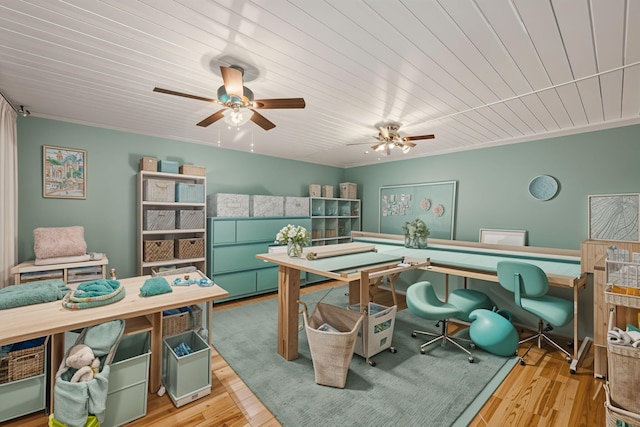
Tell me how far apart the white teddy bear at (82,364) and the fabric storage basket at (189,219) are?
2356 millimetres

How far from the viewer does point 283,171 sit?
539 cm

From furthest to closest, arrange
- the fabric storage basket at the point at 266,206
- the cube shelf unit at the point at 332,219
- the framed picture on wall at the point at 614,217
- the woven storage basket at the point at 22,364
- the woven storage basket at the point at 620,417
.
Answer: the cube shelf unit at the point at 332,219 < the fabric storage basket at the point at 266,206 < the framed picture on wall at the point at 614,217 < the woven storage basket at the point at 22,364 < the woven storage basket at the point at 620,417

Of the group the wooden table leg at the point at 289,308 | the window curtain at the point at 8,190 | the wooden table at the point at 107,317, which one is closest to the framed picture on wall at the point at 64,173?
the window curtain at the point at 8,190

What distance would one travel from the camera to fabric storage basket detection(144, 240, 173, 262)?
360 centimetres

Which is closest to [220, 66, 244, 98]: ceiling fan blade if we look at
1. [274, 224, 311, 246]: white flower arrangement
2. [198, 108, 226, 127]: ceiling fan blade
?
[198, 108, 226, 127]: ceiling fan blade

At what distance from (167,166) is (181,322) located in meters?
2.13

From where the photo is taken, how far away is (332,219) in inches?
231

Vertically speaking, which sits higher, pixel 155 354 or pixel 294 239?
pixel 294 239

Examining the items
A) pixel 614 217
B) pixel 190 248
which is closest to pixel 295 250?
pixel 190 248

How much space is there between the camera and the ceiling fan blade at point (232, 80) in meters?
1.78

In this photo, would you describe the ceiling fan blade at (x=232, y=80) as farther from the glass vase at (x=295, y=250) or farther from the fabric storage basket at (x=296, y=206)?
the fabric storage basket at (x=296, y=206)

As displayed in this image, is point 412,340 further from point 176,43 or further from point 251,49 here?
point 176,43

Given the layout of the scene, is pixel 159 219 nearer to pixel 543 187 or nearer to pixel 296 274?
pixel 296 274

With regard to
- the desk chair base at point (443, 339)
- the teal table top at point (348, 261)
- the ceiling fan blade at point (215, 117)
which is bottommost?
the desk chair base at point (443, 339)
